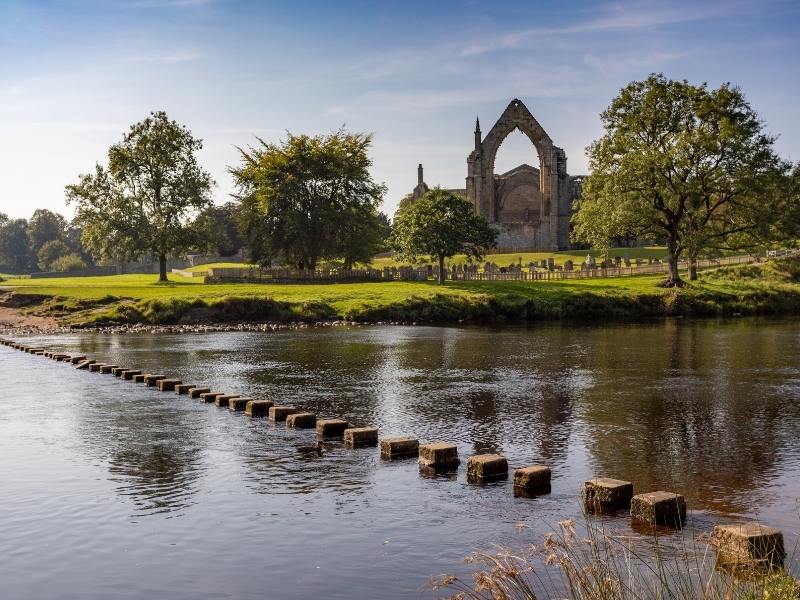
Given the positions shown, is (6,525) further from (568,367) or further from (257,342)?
(257,342)

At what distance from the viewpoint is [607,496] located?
14.7m

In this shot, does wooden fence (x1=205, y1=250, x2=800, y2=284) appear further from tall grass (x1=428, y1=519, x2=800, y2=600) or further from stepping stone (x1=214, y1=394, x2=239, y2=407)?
tall grass (x1=428, y1=519, x2=800, y2=600)

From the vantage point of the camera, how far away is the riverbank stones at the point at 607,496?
48.0 feet

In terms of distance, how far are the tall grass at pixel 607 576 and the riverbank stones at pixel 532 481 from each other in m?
2.03

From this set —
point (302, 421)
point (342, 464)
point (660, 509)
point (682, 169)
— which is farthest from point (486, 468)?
point (682, 169)

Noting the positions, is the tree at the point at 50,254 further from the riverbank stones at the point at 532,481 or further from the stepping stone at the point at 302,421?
the riverbank stones at the point at 532,481

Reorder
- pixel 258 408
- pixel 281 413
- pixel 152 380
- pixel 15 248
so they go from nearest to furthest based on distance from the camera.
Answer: pixel 281 413 < pixel 258 408 < pixel 152 380 < pixel 15 248

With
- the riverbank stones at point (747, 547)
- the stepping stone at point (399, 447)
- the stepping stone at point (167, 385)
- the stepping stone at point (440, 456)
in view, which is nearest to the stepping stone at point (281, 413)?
the stepping stone at point (399, 447)

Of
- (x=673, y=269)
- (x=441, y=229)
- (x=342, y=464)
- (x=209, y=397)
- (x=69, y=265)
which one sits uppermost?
(x=441, y=229)

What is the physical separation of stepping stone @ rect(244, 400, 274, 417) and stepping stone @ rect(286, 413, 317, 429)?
6.80 ft

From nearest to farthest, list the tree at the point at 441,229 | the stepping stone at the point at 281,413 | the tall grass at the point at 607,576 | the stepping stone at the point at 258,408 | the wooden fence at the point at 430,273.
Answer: the tall grass at the point at 607,576 < the stepping stone at the point at 281,413 < the stepping stone at the point at 258,408 < the tree at the point at 441,229 < the wooden fence at the point at 430,273

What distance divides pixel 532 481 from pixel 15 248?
192 meters

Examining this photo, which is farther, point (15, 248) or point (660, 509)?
point (15, 248)

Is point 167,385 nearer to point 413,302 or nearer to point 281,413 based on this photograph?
point 281,413
